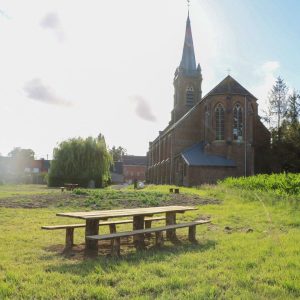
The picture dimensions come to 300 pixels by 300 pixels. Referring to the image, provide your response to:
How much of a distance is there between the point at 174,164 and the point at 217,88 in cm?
1078

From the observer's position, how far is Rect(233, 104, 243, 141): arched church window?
151ft

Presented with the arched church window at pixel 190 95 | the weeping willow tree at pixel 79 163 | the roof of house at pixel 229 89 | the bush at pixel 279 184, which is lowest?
the bush at pixel 279 184

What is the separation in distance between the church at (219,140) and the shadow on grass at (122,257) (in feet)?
115

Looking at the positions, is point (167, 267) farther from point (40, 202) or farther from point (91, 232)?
point (40, 202)

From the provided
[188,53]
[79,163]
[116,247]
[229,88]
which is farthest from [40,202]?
[188,53]

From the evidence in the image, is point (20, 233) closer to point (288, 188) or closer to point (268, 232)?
point (268, 232)

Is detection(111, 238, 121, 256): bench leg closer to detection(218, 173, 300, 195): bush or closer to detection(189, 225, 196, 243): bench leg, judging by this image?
detection(189, 225, 196, 243): bench leg

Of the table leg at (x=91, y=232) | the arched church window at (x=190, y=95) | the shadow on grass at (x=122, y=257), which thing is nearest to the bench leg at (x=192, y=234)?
the shadow on grass at (x=122, y=257)

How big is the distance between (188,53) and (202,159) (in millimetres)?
24115

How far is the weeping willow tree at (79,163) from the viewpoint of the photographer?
46.6 m

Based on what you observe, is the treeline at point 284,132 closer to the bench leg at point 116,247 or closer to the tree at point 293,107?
the tree at point 293,107

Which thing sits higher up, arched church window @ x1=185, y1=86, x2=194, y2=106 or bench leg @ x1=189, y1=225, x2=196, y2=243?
arched church window @ x1=185, y1=86, x2=194, y2=106

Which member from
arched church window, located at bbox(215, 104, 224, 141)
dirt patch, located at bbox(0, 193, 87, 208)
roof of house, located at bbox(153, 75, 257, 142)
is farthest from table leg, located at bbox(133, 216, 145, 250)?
roof of house, located at bbox(153, 75, 257, 142)

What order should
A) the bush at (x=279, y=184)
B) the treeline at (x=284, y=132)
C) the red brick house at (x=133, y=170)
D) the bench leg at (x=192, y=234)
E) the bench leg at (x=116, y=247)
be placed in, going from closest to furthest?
1. the bench leg at (x=116, y=247)
2. the bench leg at (x=192, y=234)
3. the bush at (x=279, y=184)
4. the treeline at (x=284, y=132)
5. the red brick house at (x=133, y=170)
